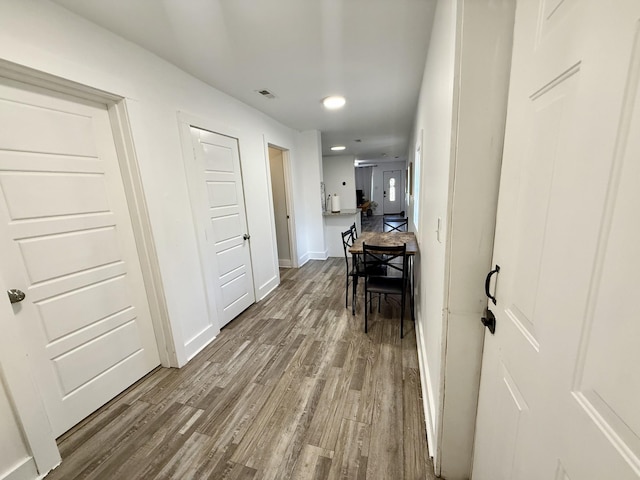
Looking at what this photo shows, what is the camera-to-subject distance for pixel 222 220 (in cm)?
273

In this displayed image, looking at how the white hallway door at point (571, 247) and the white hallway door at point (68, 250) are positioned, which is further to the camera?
the white hallway door at point (68, 250)

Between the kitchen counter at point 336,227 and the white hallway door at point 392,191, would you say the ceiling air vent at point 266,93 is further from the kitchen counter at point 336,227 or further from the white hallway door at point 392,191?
the white hallway door at point 392,191

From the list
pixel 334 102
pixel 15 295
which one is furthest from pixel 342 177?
pixel 15 295

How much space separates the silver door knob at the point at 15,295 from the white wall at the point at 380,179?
11768 millimetres

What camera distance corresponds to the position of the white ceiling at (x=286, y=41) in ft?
4.88

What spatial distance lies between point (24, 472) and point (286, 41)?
2.95 m

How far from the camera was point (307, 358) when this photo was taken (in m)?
2.21

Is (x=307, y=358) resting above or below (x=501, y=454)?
below

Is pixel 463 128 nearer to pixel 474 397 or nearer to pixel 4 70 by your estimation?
pixel 474 397

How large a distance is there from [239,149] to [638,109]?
10.0 ft

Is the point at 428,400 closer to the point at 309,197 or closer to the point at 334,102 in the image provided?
the point at 334,102

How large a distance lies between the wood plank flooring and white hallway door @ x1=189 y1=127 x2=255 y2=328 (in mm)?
545

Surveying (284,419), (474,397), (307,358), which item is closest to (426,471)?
(474,397)

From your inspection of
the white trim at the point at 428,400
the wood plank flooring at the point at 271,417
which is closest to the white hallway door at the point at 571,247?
the white trim at the point at 428,400
